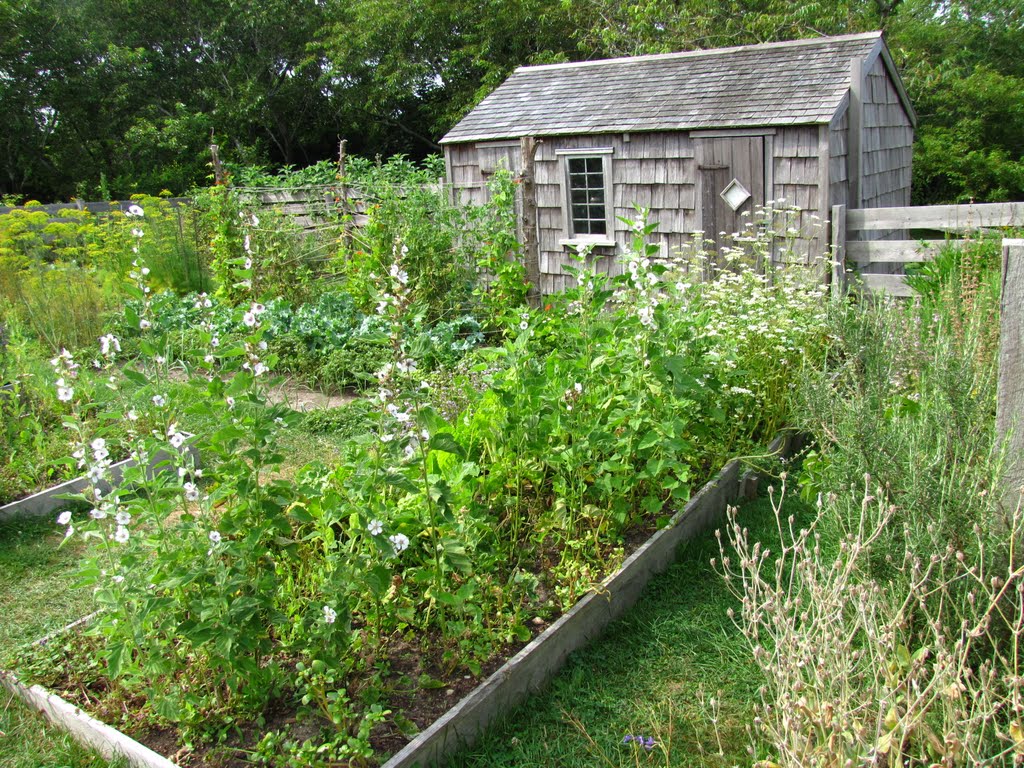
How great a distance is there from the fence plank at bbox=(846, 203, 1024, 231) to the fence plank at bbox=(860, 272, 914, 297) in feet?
1.54

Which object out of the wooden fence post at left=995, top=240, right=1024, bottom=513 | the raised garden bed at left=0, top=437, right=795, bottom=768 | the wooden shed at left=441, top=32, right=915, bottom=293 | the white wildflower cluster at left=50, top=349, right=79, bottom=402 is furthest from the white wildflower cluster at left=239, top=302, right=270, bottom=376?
the wooden shed at left=441, top=32, right=915, bottom=293

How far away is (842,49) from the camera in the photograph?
870 centimetres

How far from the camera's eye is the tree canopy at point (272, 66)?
19.5m

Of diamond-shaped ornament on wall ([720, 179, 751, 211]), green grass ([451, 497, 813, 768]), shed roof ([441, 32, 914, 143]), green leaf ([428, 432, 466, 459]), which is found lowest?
green grass ([451, 497, 813, 768])

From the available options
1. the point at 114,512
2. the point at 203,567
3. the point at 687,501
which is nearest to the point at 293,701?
the point at 203,567

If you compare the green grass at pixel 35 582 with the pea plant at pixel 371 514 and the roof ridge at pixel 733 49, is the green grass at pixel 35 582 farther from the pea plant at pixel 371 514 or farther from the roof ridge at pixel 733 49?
the roof ridge at pixel 733 49

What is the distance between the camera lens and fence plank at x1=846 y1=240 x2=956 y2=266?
758cm

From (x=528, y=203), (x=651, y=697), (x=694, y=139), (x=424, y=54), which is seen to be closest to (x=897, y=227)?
(x=694, y=139)

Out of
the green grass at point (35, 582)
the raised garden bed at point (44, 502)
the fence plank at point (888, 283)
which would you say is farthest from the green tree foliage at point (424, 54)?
the green grass at point (35, 582)

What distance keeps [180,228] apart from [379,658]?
964 centimetres

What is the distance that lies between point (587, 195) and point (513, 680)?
8.07m

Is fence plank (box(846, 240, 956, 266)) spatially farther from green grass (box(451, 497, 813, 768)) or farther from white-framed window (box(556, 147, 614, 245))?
green grass (box(451, 497, 813, 768))

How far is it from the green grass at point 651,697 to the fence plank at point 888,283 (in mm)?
5170

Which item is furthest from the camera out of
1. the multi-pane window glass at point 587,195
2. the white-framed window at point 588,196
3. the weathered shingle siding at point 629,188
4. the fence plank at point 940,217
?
the multi-pane window glass at point 587,195
